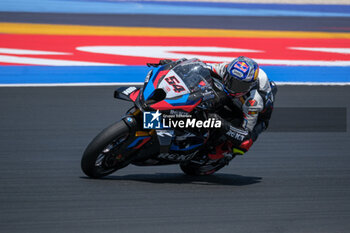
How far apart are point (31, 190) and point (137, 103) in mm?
1178

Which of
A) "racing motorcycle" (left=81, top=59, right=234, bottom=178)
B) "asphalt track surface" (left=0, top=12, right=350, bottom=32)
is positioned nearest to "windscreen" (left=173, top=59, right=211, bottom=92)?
"racing motorcycle" (left=81, top=59, right=234, bottom=178)

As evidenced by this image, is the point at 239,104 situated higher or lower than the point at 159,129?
higher

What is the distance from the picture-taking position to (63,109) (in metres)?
8.43

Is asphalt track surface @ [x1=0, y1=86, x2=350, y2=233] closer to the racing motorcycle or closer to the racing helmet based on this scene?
the racing motorcycle

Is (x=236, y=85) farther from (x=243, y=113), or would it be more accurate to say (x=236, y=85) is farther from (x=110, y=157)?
(x=110, y=157)

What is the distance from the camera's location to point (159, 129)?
5.44 metres

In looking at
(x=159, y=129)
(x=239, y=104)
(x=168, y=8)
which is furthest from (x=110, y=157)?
(x=168, y=8)

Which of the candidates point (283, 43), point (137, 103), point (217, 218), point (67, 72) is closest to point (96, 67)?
point (67, 72)

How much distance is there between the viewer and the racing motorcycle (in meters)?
5.37

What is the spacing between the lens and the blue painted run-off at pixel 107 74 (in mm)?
9969

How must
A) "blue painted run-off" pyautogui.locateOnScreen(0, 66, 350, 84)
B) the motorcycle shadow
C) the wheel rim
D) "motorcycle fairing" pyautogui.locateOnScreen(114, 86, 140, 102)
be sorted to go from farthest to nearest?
"blue painted run-off" pyautogui.locateOnScreen(0, 66, 350, 84), the motorcycle shadow, "motorcycle fairing" pyautogui.locateOnScreen(114, 86, 140, 102), the wheel rim

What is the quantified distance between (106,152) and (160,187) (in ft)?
1.97

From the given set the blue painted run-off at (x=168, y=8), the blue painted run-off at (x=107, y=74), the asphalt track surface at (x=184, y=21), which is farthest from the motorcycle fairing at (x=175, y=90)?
the blue painted run-off at (x=168, y=8)

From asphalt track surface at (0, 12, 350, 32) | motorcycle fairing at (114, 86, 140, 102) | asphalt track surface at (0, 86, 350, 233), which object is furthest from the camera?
asphalt track surface at (0, 12, 350, 32)
